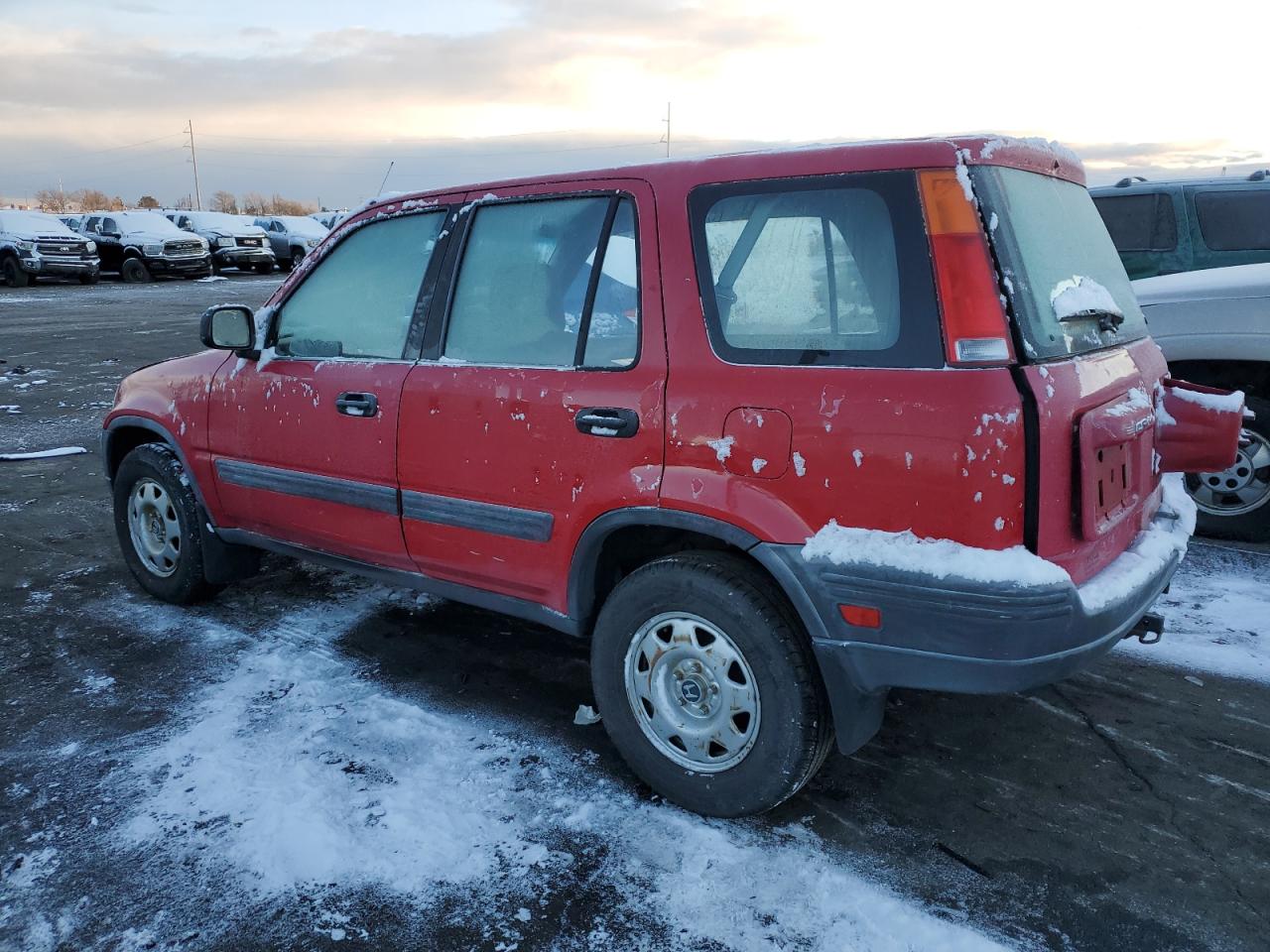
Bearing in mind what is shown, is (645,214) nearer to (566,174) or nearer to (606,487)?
(566,174)

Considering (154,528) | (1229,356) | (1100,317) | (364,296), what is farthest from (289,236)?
(1100,317)

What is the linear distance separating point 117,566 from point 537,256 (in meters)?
3.32

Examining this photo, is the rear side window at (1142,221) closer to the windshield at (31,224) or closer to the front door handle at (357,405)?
the front door handle at (357,405)

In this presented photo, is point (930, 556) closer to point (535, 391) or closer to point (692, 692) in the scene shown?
point (692, 692)

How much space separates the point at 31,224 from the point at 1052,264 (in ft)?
92.2

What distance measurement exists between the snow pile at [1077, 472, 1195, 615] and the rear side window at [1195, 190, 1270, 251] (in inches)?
167

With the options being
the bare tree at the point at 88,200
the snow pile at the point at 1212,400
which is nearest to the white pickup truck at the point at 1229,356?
the snow pile at the point at 1212,400

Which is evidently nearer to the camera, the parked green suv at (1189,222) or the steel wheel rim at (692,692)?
the steel wheel rim at (692,692)

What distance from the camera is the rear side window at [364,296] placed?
346 cm

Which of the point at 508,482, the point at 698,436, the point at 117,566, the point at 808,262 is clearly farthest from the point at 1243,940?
the point at 117,566

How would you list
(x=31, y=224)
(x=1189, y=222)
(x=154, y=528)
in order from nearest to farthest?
1. (x=154, y=528)
2. (x=1189, y=222)
3. (x=31, y=224)

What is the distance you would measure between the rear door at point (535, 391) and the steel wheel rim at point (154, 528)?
162cm

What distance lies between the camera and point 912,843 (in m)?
2.65

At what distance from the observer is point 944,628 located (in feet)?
7.63
